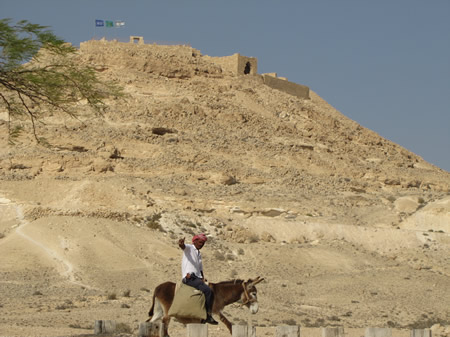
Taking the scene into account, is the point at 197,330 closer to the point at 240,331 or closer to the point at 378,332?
the point at 240,331

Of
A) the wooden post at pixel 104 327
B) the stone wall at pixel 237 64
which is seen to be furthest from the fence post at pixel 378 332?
the stone wall at pixel 237 64

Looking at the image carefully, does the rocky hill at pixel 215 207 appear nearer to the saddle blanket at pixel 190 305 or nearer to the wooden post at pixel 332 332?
the saddle blanket at pixel 190 305

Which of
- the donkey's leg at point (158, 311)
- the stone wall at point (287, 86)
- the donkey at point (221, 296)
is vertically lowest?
the donkey's leg at point (158, 311)

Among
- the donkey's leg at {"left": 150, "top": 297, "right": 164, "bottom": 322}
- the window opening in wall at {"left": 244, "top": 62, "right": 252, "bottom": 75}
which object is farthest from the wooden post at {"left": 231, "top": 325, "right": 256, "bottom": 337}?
the window opening in wall at {"left": 244, "top": 62, "right": 252, "bottom": 75}

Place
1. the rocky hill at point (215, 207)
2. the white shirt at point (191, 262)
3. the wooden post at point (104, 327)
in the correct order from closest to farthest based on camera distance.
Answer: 1. the white shirt at point (191, 262)
2. the wooden post at point (104, 327)
3. the rocky hill at point (215, 207)

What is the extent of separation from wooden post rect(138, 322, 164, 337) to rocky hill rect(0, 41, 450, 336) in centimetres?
370

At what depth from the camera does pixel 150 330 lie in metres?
7.95

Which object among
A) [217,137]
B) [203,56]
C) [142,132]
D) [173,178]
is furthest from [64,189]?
[203,56]

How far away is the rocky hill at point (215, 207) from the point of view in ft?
64.7

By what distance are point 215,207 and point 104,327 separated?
21.7m

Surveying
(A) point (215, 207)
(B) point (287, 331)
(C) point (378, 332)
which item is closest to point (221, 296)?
(B) point (287, 331)

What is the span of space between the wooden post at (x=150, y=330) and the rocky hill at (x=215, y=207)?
12.1 feet

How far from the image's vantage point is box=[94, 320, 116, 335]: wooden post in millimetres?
9938

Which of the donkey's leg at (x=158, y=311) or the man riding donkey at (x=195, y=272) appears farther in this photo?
the donkey's leg at (x=158, y=311)
